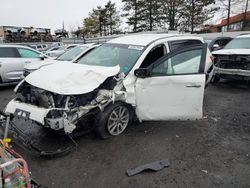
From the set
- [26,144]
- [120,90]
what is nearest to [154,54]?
[120,90]

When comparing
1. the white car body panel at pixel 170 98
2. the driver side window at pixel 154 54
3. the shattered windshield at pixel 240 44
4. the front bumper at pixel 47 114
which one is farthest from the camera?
the shattered windshield at pixel 240 44

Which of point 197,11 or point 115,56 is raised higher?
point 197,11

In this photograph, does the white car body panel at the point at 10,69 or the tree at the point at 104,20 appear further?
the tree at the point at 104,20

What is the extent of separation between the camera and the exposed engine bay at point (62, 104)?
333 cm

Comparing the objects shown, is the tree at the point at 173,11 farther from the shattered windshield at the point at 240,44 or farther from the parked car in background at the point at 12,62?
the parked car in background at the point at 12,62

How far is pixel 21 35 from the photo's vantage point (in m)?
33.8

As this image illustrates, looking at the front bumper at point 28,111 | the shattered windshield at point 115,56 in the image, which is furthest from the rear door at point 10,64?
the front bumper at point 28,111

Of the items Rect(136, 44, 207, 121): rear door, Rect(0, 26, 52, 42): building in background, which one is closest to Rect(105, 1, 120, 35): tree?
Answer: Rect(0, 26, 52, 42): building in background

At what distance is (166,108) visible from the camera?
4.17 meters

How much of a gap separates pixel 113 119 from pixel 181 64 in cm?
166

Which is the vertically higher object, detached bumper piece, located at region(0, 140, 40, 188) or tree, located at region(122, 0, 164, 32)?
tree, located at region(122, 0, 164, 32)

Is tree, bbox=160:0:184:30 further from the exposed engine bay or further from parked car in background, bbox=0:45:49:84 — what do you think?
the exposed engine bay

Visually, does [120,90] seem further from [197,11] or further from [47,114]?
[197,11]

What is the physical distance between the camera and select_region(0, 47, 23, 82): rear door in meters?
8.00
